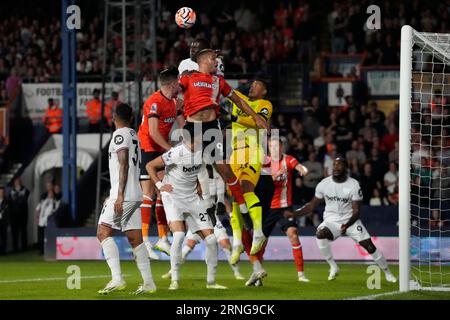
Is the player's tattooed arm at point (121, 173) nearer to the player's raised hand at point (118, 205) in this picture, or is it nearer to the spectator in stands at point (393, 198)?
the player's raised hand at point (118, 205)

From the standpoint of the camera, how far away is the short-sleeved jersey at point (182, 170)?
13.5 metres

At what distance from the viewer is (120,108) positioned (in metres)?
12.9

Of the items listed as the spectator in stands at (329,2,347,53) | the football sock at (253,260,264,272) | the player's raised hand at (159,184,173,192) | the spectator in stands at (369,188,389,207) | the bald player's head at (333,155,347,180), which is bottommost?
the football sock at (253,260,264,272)

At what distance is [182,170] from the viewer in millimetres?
13664

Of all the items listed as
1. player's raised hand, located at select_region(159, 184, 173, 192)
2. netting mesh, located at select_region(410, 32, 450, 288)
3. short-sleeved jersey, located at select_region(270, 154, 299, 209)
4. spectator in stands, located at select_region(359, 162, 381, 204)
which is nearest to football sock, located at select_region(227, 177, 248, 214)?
player's raised hand, located at select_region(159, 184, 173, 192)

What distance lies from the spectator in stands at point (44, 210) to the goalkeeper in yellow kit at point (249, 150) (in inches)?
442

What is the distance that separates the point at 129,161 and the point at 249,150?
2.79m

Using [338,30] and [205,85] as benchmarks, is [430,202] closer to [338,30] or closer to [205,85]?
[205,85]

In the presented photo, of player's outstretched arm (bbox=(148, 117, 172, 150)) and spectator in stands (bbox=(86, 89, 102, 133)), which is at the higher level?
spectator in stands (bbox=(86, 89, 102, 133))

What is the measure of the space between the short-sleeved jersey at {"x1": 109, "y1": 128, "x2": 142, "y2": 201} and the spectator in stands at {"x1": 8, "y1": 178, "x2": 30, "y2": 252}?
45.8ft

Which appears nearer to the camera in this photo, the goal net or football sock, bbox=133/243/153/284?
football sock, bbox=133/243/153/284

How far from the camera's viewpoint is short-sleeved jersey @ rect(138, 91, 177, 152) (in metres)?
14.6

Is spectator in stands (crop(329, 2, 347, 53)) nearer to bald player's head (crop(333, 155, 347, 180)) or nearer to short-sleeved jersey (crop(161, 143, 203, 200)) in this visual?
bald player's head (crop(333, 155, 347, 180))

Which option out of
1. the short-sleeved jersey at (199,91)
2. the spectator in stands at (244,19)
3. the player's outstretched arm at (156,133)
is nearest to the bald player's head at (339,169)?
the short-sleeved jersey at (199,91)
